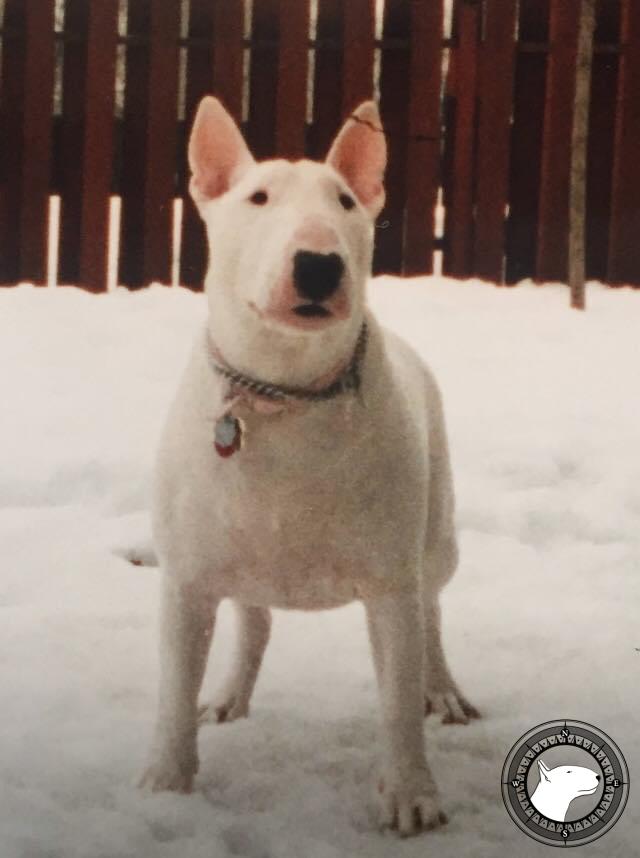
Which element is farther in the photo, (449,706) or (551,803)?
(449,706)

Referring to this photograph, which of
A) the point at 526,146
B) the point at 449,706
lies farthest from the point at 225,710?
the point at 526,146

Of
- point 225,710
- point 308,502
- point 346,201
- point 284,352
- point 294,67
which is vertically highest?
point 294,67

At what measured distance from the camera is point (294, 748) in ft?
2.90

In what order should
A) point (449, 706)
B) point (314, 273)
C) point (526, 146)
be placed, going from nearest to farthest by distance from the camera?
point (314, 273) → point (449, 706) → point (526, 146)

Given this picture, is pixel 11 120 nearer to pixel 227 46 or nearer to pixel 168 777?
pixel 227 46

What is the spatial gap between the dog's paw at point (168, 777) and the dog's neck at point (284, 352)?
0.91 ft

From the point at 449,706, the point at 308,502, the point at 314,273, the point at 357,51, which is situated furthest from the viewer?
the point at 357,51

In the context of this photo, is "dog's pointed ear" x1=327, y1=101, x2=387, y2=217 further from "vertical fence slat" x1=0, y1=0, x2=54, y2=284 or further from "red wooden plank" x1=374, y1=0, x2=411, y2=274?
"vertical fence slat" x1=0, y1=0, x2=54, y2=284

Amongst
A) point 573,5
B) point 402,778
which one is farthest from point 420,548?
point 573,5

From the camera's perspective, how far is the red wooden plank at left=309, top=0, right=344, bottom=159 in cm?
116

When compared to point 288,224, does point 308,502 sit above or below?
below

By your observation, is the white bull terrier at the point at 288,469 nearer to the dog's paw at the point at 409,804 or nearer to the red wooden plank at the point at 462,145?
the dog's paw at the point at 409,804

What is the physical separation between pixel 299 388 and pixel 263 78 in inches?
19.2

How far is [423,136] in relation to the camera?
1217 millimetres
